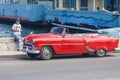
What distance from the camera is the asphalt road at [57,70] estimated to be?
41.9 ft

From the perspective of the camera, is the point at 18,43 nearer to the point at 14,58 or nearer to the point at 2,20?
the point at 14,58

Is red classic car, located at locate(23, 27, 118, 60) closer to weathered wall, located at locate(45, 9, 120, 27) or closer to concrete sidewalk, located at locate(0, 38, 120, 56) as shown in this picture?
concrete sidewalk, located at locate(0, 38, 120, 56)

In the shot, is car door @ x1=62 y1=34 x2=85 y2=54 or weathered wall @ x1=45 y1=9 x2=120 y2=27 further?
weathered wall @ x1=45 y1=9 x2=120 y2=27

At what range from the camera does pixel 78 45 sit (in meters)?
19.2

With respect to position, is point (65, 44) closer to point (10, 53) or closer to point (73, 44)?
point (73, 44)

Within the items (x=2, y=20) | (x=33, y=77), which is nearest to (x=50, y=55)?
(x=33, y=77)

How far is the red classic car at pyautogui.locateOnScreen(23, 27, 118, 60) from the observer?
59.9ft

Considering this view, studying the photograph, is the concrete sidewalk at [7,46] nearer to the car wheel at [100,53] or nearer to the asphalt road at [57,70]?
the asphalt road at [57,70]

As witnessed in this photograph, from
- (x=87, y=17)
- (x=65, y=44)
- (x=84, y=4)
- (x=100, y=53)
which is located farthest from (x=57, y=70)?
(x=84, y=4)

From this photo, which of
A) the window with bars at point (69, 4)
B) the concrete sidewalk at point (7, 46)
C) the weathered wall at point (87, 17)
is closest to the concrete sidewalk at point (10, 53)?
the concrete sidewalk at point (7, 46)

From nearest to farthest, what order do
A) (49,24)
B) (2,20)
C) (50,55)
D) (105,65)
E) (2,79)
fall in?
(2,79) < (105,65) < (50,55) < (49,24) < (2,20)

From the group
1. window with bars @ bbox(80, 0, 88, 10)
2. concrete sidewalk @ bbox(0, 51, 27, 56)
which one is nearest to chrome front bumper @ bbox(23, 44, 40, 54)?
concrete sidewalk @ bbox(0, 51, 27, 56)

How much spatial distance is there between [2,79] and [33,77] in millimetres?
913

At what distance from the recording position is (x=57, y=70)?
47.6 feet
